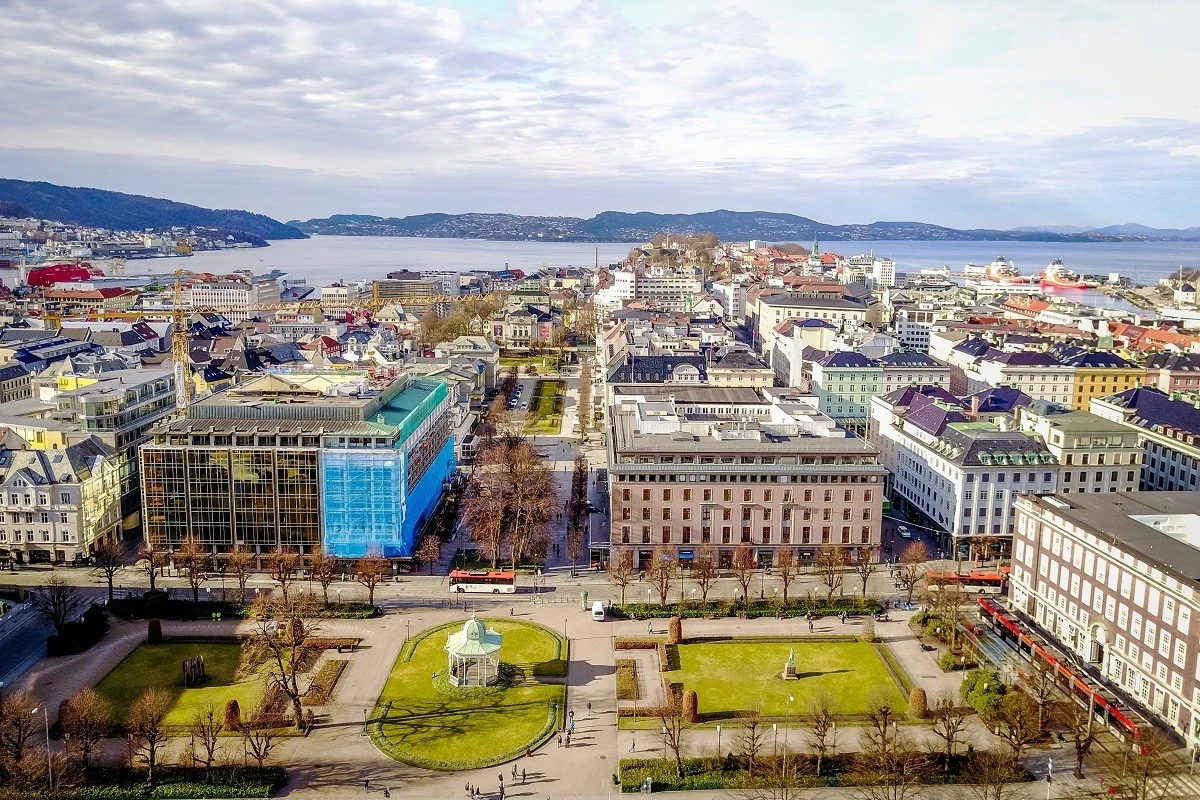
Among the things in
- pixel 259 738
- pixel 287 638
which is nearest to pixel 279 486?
pixel 287 638

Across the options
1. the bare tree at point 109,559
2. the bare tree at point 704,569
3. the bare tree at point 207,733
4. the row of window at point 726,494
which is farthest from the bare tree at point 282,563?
the bare tree at point 704,569

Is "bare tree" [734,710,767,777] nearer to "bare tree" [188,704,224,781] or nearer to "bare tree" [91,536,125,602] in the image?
"bare tree" [188,704,224,781]

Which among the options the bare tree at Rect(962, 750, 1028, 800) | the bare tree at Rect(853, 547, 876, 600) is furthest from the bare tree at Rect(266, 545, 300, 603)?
the bare tree at Rect(962, 750, 1028, 800)

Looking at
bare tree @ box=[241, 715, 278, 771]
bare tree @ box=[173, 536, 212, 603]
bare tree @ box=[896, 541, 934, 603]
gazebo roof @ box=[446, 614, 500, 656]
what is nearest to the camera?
bare tree @ box=[241, 715, 278, 771]

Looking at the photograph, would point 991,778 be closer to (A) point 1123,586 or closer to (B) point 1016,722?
(B) point 1016,722

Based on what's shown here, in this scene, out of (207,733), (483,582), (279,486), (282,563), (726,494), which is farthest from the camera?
(726,494)
